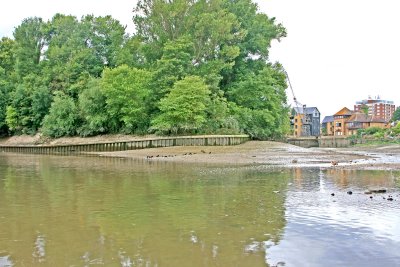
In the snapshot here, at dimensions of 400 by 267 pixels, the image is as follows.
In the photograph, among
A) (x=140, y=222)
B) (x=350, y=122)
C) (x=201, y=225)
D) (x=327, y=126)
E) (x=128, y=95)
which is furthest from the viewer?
(x=327, y=126)

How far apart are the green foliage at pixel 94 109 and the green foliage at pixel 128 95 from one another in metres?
→ 1.50

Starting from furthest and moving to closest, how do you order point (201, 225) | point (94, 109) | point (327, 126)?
point (327, 126) < point (94, 109) < point (201, 225)

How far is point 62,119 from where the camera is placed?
172 ft

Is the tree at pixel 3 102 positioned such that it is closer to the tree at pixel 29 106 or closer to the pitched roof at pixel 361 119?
the tree at pixel 29 106

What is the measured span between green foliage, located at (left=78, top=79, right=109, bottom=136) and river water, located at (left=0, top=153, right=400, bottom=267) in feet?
116

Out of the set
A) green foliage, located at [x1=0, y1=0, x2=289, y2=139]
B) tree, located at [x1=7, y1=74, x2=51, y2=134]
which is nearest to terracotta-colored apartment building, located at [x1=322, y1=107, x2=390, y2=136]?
green foliage, located at [x1=0, y1=0, x2=289, y2=139]

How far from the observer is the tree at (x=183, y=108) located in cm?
4362

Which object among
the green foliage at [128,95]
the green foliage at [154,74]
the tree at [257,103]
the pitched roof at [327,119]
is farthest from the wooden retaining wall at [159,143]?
the pitched roof at [327,119]

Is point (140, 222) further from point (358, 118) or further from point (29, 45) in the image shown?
point (358, 118)

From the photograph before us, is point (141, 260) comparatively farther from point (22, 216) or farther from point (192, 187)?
point (192, 187)

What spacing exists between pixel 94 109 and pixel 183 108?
11.8m

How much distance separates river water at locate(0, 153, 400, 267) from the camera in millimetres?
5797

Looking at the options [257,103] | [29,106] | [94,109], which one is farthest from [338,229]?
[29,106]

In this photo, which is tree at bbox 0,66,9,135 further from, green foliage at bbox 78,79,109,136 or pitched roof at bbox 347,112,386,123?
pitched roof at bbox 347,112,386,123
